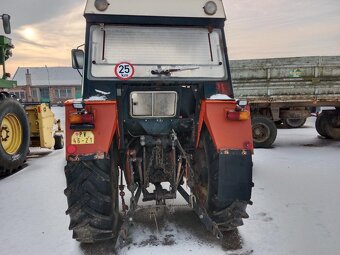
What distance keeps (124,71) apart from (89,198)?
4.34 feet

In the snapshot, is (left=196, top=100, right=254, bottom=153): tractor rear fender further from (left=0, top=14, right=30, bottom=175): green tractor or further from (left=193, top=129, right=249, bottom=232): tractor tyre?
(left=0, top=14, right=30, bottom=175): green tractor

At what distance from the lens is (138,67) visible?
11.1 ft

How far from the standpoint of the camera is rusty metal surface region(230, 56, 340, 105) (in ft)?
28.7

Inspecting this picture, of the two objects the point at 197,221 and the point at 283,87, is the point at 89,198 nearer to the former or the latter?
the point at 197,221

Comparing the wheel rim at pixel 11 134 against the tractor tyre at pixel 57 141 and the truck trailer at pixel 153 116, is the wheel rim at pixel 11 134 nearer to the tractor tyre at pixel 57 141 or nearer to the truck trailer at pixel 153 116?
the tractor tyre at pixel 57 141

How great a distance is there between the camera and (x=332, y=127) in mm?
10172

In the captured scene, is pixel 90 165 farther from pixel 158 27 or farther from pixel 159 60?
pixel 158 27

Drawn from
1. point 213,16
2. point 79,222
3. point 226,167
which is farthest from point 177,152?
point 213,16

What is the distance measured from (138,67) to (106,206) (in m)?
1.47

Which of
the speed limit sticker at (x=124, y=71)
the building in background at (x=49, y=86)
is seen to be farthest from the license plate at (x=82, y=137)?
the building in background at (x=49, y=86)

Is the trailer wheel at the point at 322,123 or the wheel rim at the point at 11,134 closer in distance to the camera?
the wheel rim at the point at 11,134

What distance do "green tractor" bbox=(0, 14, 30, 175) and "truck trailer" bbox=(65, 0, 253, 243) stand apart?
3.25m

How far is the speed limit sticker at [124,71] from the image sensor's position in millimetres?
3283

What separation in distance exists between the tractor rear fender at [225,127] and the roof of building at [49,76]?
41781mm
